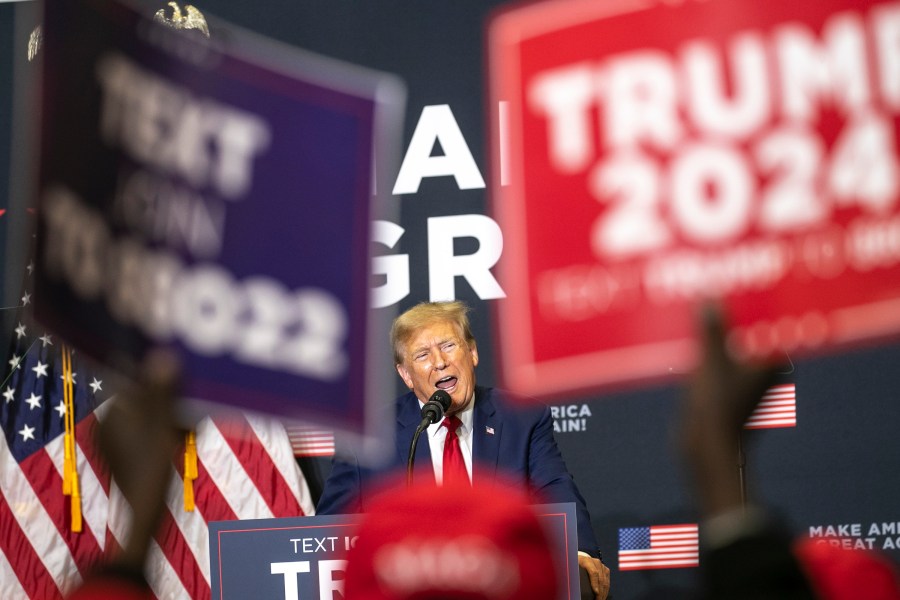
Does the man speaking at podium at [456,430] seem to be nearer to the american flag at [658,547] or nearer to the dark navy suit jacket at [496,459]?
the dark navy suit jacket at [496,459]

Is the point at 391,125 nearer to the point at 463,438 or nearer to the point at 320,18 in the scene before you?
the point at 463,438

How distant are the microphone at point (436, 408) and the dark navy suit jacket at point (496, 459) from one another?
0.22 metres

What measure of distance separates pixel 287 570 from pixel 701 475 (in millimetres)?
1672

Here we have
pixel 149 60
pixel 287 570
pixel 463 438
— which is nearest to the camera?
pixel 149 60

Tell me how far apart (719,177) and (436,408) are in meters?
1.84

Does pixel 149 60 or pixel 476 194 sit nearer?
pixel 149 60

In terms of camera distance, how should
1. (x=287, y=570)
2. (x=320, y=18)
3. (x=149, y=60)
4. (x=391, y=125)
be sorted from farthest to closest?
(x=320, y=18) < (x=287, y=570) < (x=391, y=125) < (x=149, y=60)

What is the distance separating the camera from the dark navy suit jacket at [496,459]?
2971 mm

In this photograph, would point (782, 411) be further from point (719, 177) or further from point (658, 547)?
point (719, 177)

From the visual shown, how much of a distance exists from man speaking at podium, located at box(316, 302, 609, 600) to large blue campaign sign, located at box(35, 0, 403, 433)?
1.94 meters

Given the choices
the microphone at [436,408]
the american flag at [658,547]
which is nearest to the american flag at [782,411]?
the american flag at [658,547]

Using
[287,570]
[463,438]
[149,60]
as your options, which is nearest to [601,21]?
[149,60]

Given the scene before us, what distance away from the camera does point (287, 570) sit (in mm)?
2338

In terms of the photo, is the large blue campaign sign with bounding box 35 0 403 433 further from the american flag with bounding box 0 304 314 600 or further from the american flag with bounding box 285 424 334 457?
the american flag with bounding box 285 424 334 457
